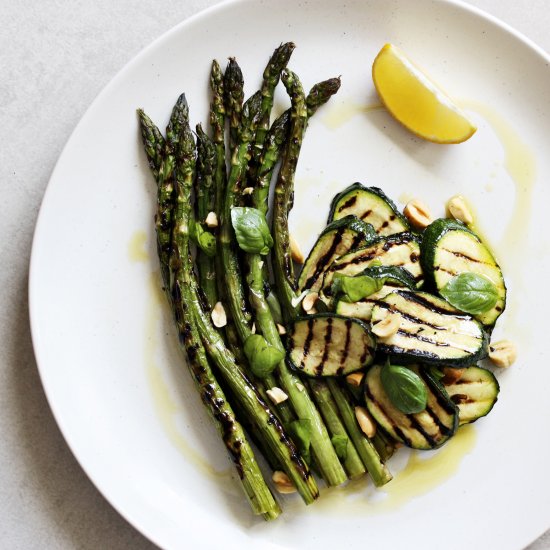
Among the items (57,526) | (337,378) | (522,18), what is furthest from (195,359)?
(522,18)

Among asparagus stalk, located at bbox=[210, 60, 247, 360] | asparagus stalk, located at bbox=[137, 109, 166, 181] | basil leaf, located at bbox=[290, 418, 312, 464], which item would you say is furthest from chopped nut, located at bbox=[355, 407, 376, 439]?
asparagus stalk, located at bbox=[137, 109, 166, 181]

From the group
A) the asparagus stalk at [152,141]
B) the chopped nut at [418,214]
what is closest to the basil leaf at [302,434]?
the chopped nut at [418,214]

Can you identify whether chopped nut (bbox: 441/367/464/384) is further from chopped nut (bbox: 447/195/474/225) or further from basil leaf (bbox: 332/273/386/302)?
chopped nut (bbox: 447/195/474/225)

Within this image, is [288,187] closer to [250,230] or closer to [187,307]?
[250,230]

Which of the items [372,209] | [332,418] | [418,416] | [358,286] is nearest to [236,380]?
[332,418]

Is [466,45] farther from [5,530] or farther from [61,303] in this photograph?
[5,530]
